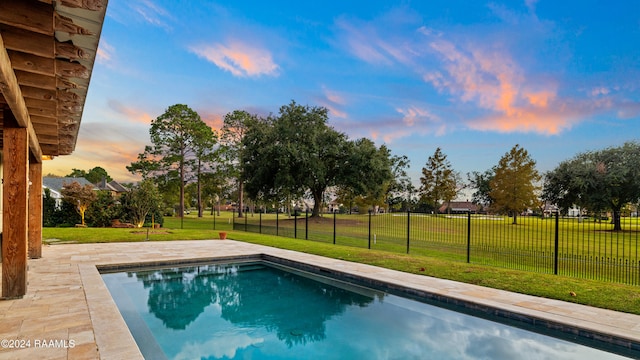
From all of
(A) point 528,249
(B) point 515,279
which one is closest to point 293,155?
(A) point 528,249

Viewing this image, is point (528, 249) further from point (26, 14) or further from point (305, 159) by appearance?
point (305, 159)

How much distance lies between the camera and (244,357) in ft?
15.5

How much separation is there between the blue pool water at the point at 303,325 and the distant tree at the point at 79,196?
13360mm

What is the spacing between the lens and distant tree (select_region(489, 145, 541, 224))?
3256cm

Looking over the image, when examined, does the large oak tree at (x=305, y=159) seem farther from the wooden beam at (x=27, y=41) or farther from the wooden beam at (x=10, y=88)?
the wooden beam at (x=27, y=41)

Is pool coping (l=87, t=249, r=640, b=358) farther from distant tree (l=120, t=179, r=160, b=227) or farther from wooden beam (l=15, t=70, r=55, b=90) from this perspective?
distant tree (l=120, t=179, r=160, b=227)

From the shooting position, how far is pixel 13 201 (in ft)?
17.0

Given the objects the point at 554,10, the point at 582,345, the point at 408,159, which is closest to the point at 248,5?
the point at 554,10

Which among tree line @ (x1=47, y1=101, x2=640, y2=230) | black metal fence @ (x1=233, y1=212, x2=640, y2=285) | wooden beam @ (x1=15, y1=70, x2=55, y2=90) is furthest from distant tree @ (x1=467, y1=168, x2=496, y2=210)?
wooden beam @ (x1=15, y1=70, x2=55, y2=90)

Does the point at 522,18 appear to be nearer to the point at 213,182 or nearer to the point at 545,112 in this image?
the point at 545,112

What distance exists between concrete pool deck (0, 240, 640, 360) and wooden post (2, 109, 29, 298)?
476mm

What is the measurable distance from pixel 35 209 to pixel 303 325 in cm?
724

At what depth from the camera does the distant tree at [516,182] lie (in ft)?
107

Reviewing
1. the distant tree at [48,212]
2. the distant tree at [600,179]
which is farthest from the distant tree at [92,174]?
the distant tree at [600,179]
